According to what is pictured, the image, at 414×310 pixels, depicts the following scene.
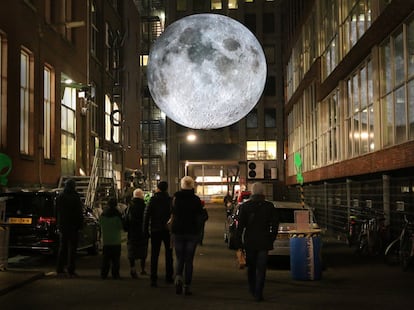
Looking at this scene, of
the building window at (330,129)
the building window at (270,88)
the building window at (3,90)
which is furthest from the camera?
the building window at (270,88)

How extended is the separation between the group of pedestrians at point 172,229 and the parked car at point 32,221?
147 centimetres

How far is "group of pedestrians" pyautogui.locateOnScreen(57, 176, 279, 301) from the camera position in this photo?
9289 mm

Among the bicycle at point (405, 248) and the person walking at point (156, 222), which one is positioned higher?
the person walking at point (156, 222)

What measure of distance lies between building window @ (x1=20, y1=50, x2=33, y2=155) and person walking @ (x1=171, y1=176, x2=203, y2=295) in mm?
11048

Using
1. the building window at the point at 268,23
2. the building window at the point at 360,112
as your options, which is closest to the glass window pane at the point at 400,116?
the building window at the point at 360,112

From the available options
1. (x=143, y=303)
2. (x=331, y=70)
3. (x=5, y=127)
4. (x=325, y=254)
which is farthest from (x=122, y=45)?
(x=143, y=303)

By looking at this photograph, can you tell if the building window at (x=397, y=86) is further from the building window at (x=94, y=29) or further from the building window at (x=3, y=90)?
the building window at (x=94, y=29)

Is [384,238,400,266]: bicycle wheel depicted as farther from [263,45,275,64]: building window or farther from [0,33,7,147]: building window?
[263,45,275,64]: building window

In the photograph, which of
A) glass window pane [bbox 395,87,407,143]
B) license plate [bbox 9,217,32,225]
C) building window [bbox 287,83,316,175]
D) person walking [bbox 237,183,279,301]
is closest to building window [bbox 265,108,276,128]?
building window [bbox 287,83,316,175]

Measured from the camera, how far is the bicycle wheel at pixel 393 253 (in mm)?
14000

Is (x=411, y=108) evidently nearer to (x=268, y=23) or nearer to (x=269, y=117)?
(x=269, y=117)

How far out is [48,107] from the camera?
897 inches

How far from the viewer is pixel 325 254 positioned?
1681cm

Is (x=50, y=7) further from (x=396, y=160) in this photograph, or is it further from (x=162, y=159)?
(x=162, y=159)
